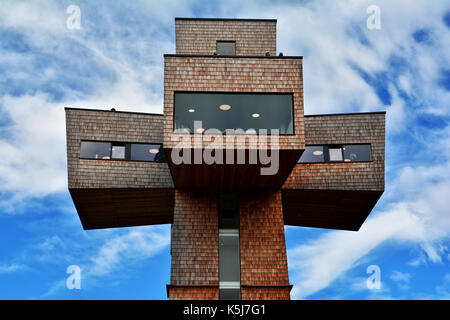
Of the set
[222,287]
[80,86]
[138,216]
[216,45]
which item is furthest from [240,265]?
[80,86]

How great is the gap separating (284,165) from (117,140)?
6.24m

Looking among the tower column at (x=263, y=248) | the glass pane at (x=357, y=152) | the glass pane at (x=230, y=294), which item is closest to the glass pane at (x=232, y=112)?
the tower column at (x=263, y=248)

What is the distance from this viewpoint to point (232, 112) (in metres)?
14.9

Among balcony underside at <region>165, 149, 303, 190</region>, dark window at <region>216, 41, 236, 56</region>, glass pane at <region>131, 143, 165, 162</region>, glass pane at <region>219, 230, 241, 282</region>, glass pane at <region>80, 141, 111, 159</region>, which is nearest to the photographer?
balcony underside at <region>165, 149, 303, 190</region>

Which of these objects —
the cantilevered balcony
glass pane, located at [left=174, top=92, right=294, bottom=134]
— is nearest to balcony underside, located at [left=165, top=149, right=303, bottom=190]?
the cantilevered balcony

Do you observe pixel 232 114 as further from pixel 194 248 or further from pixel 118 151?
pixel 118 151

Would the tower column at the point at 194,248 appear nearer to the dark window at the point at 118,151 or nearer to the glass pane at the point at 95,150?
the dark window at the point at 118,151

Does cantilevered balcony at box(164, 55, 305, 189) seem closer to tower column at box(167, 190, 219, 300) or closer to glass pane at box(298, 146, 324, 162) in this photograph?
tower column at box(167, 190, 219, 300)

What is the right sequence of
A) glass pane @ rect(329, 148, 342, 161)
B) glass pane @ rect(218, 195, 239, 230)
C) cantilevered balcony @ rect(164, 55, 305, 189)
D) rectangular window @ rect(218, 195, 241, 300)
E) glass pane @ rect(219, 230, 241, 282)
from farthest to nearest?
glass pane @ rect(329, 148, 342, 161)
glass pane @ rect(218, 195, 239, 230)
glass pane @ rect(219, 230, 241, 282)
rectangular window @ rect(218, 195, 241, 300)
cantilevered balcony @ rect(164, 55, 305, 189)

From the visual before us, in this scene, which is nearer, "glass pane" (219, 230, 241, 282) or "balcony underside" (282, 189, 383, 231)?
"glass pane" (219, 230, 241, 282)

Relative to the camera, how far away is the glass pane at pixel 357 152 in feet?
58.5

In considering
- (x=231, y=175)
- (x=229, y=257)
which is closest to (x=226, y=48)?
(x=231, y=175)

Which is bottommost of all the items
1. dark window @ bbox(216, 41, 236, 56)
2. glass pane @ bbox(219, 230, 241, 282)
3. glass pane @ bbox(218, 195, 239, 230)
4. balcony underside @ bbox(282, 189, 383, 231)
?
glass pane @ bbox(219, 230, 241, 282)

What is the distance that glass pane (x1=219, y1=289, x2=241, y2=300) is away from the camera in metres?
15.5
